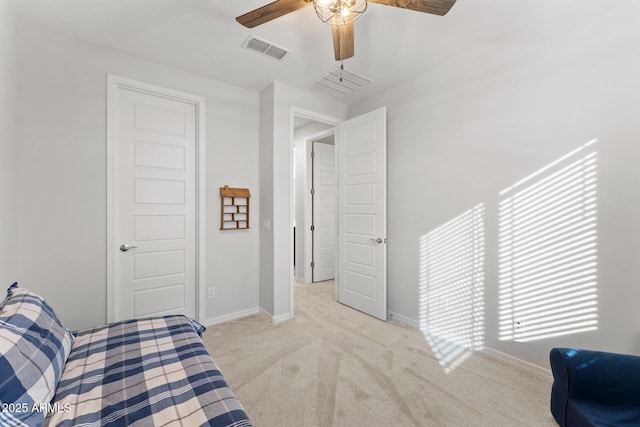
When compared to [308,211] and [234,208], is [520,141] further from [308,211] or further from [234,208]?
[308,211]

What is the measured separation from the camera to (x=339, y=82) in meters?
3.05

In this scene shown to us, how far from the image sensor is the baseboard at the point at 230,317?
2955mm

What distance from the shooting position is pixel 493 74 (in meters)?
2.31

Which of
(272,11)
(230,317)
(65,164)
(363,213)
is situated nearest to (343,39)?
(272,11)

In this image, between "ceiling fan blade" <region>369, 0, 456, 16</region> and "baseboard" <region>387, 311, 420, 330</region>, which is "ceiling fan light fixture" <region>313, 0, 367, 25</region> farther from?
"baseboard" <region>387, 311, 420, 330</region>

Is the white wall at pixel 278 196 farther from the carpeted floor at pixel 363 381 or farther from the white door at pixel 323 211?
the white door at pixel 323 211

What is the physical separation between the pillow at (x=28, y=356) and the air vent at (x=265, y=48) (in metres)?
2.24

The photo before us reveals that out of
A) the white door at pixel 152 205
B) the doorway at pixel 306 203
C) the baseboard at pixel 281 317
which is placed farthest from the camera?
the doorway at pixel 306 203

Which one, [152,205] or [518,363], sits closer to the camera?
[518,363]

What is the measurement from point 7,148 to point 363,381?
285 cm

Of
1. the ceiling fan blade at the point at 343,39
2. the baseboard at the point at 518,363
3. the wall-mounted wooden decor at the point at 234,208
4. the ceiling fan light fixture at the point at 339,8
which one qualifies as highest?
the ceiling fan light fixture at the point at 339,8

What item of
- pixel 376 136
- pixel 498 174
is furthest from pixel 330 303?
pixel 498 174

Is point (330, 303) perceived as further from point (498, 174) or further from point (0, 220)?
point (0, 220)

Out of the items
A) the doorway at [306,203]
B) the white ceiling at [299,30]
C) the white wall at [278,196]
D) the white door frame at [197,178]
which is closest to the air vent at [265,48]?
the white ceiling at [299,30]
